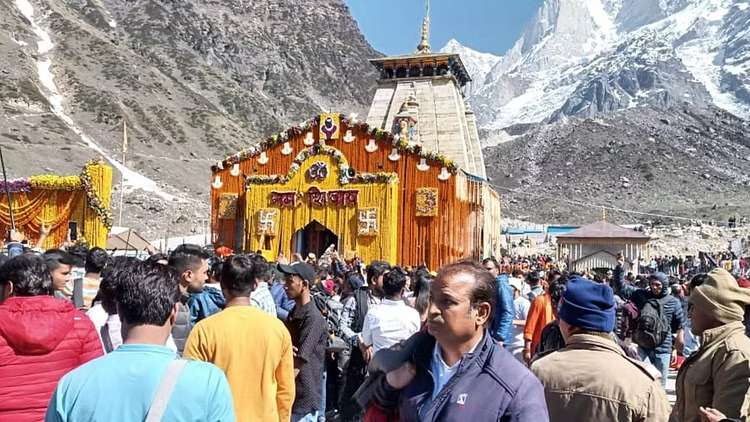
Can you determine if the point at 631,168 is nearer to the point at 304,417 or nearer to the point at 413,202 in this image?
the point at 413,202

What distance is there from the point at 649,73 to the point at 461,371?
149872 millimetres

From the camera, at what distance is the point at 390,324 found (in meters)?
5.41

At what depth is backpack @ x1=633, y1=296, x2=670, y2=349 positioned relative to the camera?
723 centimetres

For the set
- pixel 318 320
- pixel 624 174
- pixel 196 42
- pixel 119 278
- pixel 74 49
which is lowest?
pixel 318 320

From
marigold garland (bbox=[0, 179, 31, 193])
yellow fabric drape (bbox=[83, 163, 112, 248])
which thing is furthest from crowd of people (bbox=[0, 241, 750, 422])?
marigold garland (bbox=[0, 179, 31, 193])

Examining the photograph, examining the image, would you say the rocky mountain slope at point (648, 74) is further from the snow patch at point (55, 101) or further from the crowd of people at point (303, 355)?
the crowd of people at point (303, 355)

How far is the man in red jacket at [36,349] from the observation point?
3150 millimetres

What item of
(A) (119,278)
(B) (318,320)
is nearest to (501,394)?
(A) (119,278)

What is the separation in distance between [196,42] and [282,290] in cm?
9654

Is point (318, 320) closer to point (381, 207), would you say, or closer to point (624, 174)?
point (381, 207)

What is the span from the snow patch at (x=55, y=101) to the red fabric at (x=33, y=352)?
3702 cm

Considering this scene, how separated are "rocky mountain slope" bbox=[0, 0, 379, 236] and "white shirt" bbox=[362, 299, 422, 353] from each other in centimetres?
3662

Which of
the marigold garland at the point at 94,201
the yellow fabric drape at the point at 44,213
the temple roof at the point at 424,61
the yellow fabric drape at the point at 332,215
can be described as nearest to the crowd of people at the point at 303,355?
the marigold garland at the point at 94,201

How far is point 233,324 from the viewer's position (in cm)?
369
